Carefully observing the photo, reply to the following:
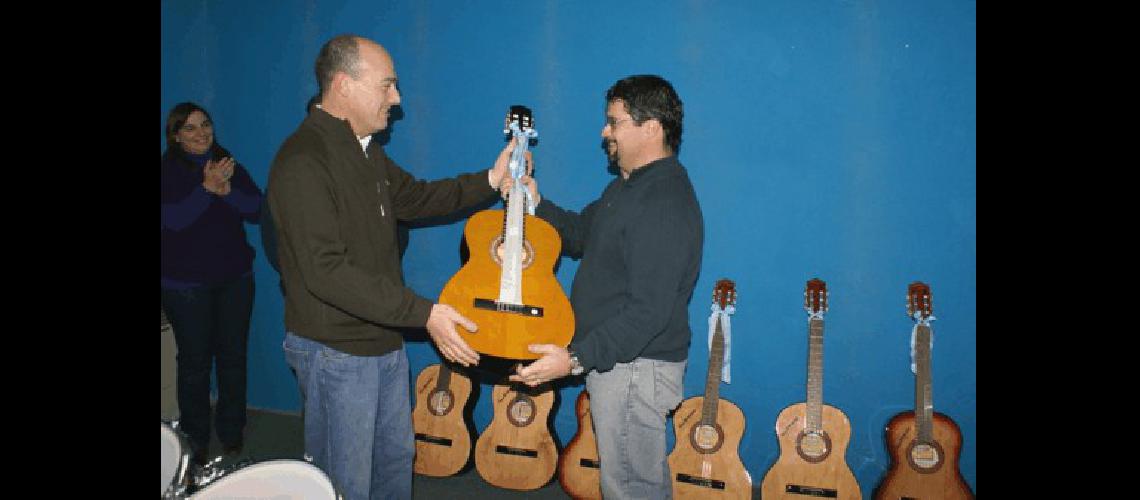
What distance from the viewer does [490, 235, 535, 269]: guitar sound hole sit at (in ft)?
7.12

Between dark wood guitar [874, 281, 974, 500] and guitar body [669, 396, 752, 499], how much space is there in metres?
0.66

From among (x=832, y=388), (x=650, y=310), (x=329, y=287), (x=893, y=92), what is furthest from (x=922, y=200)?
(x=329, y=287)

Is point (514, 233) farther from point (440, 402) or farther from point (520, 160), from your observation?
point (440, 402)

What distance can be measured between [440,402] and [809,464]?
1.90m

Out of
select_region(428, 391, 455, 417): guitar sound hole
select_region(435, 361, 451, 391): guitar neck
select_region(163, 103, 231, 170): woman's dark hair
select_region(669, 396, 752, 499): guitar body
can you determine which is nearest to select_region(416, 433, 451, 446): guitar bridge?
select_region(428, 391, 455, 417): guitar sound hole

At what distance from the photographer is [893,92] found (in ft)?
9.23

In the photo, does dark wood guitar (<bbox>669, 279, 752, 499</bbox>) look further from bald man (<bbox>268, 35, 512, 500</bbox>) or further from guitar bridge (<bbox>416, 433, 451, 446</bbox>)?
bald man (<bbox>268, 35, 512, 500</bbox>)

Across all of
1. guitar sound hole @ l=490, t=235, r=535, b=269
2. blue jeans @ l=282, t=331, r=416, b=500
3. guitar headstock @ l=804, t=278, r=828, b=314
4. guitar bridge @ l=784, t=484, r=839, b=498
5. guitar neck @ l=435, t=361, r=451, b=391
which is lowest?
guitar bridge @ l=784, t=484, r=839, b=498

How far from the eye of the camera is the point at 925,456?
9.10ft

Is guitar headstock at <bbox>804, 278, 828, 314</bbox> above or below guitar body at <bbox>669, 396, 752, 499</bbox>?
above

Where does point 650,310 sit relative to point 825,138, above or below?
below
